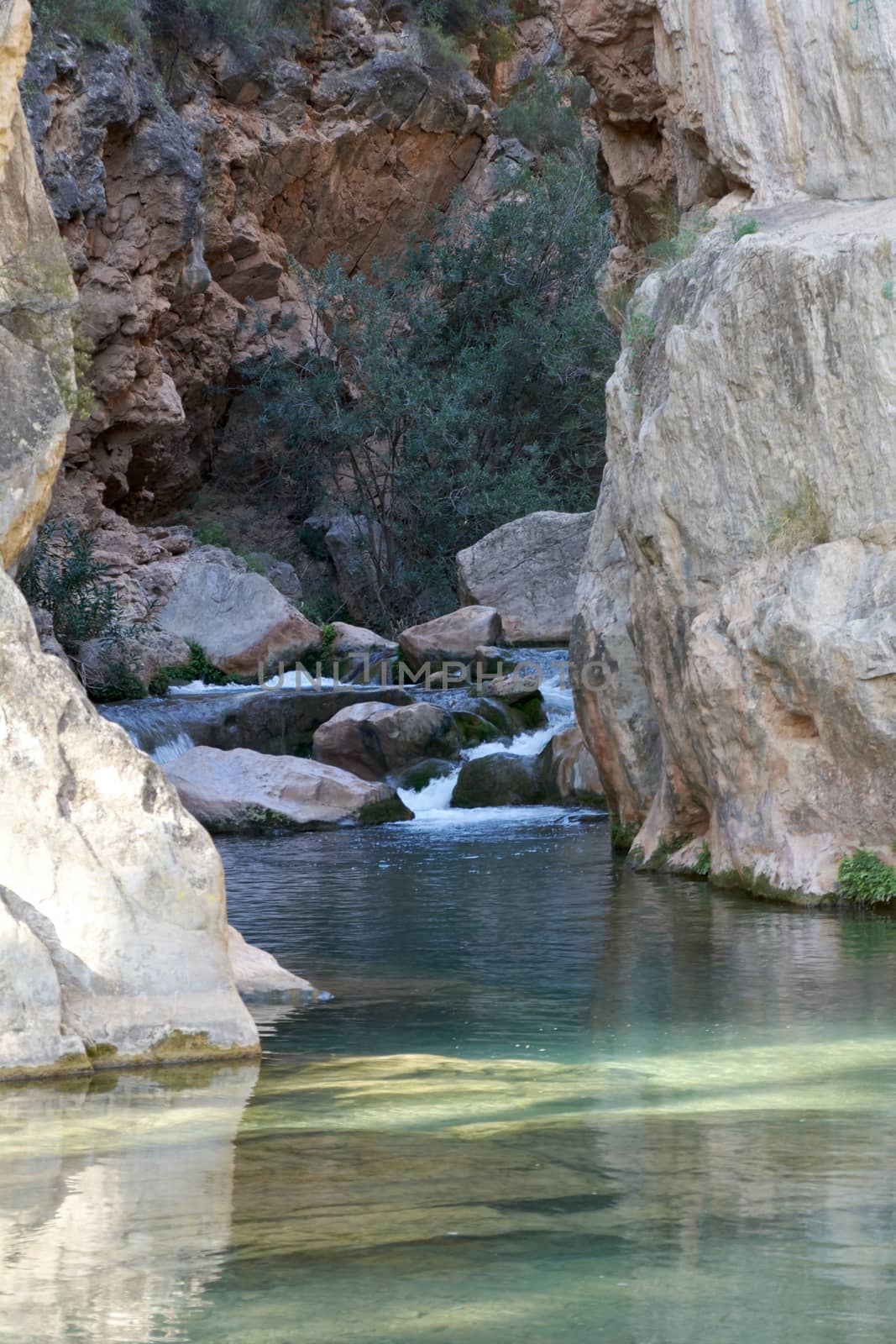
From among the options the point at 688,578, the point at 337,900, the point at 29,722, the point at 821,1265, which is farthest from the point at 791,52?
the point at 821,1265

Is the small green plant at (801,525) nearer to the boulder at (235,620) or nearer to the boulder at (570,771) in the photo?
the boulder at (570,771)

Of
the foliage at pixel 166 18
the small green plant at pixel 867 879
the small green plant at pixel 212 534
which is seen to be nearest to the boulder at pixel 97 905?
the small green plant at pixel 867 879

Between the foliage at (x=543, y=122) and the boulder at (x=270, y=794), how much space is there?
21.5 m

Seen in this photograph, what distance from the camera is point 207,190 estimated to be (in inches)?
1252

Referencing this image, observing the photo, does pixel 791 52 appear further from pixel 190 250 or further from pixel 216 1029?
pixel 190 250

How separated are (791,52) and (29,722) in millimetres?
10279

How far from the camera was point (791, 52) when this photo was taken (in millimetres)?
14242

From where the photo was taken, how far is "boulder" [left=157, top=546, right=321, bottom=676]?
26453 millimetres

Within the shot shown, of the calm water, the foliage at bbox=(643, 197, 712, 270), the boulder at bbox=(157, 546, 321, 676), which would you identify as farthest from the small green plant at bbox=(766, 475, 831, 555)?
the boulder at bbox=(157, 546, 321, 676)

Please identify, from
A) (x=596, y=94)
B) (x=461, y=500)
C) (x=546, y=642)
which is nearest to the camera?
(x=596, y=94)

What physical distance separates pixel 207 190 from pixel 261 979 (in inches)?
1021

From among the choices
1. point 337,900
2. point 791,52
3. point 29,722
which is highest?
point 791,52

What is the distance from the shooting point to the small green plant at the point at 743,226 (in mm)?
13703

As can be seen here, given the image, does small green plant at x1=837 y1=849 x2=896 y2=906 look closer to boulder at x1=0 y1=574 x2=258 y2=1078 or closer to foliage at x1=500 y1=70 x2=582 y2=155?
boulder at x1=0 y1=574 x2=258 y2=1078
